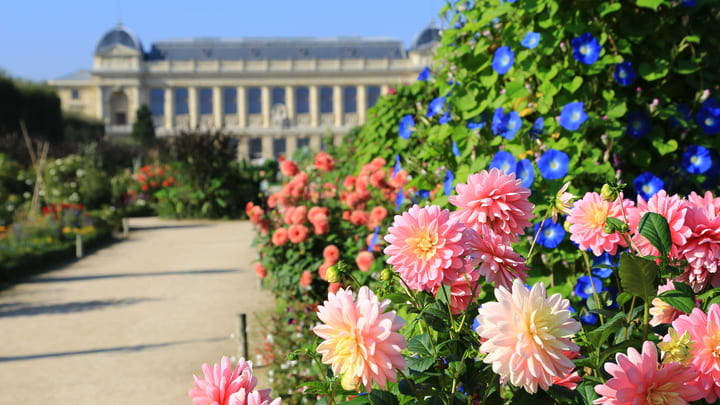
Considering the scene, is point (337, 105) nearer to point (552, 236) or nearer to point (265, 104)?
Answer: point (265, 104)

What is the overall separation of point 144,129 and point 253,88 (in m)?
21.4

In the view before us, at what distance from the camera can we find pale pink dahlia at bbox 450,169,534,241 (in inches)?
45.4

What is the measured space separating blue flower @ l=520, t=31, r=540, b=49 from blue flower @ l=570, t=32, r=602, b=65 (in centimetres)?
12

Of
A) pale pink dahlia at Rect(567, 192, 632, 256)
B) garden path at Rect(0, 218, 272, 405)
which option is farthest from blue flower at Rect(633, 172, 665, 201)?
garden path at Rect(0, 218, 272, 405)

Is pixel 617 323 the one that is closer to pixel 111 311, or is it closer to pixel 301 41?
pixel 111 311

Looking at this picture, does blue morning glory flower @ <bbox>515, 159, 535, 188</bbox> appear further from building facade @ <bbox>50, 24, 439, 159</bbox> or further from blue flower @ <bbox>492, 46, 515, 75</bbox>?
building facade @ <bbox>50, 24, 439, 159</bbox>

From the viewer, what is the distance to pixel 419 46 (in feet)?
192

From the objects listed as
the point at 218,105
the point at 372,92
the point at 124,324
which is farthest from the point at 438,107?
the point at 218,105

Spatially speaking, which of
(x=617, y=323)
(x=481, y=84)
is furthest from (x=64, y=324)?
(x=617, y=323)

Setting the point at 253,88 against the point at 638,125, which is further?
the point at 253,88

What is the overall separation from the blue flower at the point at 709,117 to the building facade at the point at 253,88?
5507 centimetres

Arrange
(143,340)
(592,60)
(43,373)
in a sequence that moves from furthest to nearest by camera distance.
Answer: (143,340) → (43,373) → (592,60)

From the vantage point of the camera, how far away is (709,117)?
93.4 inches

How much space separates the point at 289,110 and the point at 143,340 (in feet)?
179
